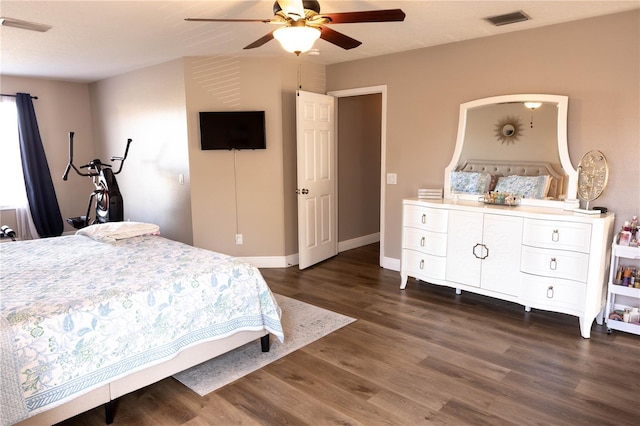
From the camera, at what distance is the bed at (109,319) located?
6.25 feet

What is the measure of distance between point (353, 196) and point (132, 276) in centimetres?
383

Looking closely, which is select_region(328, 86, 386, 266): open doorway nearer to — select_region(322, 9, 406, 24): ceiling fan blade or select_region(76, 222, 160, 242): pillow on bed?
select_region(76, 222, 160, 242): pillow on bed

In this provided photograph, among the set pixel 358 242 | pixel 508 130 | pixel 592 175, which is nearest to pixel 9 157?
pixel 358 242

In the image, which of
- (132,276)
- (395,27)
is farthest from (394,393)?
(395,27)

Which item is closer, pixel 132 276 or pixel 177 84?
pixel 132 276

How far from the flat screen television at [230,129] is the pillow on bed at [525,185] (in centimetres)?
259

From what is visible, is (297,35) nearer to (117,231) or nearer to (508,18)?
(508,18)

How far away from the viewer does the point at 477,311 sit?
3756 millimetres

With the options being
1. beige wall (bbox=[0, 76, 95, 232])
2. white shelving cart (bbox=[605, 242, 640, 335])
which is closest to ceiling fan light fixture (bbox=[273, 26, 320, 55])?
white shelving cart (bbox=[605, 242, 640, 335])

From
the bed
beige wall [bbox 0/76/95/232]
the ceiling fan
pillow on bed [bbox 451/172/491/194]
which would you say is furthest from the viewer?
beige wall [bbox 0/76/95/232]

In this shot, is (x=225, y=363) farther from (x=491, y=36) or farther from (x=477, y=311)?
(x=491, y=36)

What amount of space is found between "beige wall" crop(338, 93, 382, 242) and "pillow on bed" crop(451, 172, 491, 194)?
1862mm

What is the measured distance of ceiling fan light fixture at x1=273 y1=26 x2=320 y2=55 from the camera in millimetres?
2535

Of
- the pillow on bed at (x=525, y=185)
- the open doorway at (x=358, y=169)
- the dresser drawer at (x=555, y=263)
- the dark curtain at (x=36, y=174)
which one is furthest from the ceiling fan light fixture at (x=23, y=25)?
the dresser drawer at (x=555, y=263)
